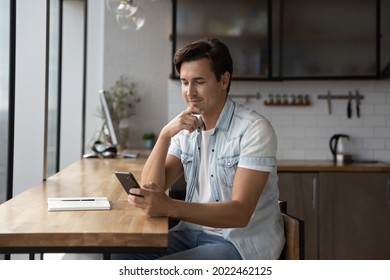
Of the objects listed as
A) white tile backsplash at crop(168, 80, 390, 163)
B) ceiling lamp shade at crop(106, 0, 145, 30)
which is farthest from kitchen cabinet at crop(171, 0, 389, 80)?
ceiling lamp shade at crop(106, 0, 145, 30)

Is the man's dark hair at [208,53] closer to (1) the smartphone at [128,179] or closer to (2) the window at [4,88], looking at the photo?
(1) the smartphone at [128,179]

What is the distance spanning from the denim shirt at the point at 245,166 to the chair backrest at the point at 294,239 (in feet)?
0.08

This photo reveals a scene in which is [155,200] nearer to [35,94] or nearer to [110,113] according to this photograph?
[35,94]

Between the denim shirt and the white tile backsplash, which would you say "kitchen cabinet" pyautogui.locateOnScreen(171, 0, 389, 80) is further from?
the denim shirt

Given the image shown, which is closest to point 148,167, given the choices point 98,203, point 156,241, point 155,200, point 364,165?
point 98,203

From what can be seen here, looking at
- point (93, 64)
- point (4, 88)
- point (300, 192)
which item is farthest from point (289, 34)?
point (4, 88)

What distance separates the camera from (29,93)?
332 centimetres

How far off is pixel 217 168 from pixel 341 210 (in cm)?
266

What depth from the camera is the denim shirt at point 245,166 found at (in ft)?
6.96

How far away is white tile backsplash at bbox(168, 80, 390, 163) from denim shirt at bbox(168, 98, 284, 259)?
3.04m

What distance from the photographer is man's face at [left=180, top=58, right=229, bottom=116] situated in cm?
222

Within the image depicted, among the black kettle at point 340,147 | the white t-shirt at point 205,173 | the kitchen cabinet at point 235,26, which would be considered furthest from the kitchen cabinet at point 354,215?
Answer: the white t-shirt at point 205,173

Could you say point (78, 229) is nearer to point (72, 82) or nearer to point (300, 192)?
point (300, 192)

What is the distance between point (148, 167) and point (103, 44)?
3333 mm
